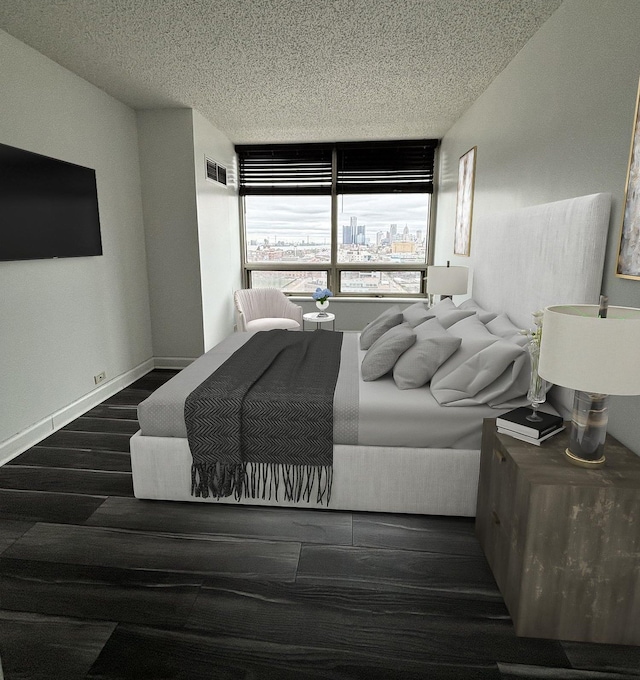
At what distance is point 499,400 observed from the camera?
2.24 metres

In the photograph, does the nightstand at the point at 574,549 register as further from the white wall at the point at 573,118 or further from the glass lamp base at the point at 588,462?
the white wall at the point at 573,118

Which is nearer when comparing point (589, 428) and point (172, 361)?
point (589, 428)

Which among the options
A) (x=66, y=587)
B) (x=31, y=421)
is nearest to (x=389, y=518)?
(x=66, y=587)

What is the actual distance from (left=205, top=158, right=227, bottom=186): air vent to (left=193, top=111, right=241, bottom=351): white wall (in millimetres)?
53

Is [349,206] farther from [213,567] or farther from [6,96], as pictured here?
[213,567]

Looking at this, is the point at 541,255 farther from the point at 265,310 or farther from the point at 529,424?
the point at 265,310

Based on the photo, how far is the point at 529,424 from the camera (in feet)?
5.94

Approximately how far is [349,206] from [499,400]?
4.57 metres

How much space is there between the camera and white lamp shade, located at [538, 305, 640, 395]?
4.42 ft

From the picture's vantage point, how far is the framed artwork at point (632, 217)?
1.73m

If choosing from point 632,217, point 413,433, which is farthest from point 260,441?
point 632,217

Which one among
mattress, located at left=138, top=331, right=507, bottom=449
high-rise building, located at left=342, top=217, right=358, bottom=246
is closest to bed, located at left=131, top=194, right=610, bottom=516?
mattress, located at left=138, top=331, right=507, bottom=449

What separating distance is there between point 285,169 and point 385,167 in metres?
1.31

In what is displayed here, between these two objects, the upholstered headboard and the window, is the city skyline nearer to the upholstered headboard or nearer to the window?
the window
